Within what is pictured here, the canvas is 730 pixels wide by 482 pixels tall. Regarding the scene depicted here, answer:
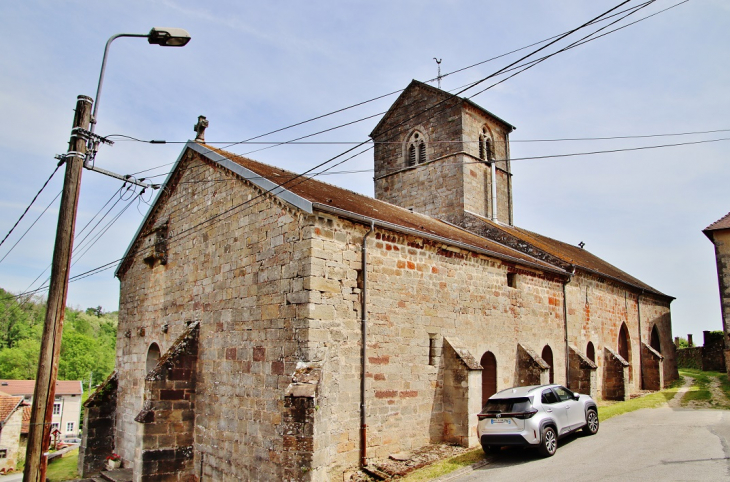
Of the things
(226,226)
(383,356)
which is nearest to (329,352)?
(383,356)

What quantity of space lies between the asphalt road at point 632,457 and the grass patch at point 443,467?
38 centimetres

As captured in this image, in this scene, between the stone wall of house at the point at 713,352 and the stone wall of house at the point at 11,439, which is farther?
the stone wall of house at the point at 11,439

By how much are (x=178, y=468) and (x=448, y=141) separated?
1691cm

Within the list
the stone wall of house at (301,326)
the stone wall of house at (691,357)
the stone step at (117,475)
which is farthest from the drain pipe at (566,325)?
the stone wall of house at (691,357)

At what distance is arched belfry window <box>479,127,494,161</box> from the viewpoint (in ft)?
80.1

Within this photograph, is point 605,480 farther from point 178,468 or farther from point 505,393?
point 178,468

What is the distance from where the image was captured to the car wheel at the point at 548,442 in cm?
1123

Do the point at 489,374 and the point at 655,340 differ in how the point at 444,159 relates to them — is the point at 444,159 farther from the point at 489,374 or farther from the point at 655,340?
the point at 655,340

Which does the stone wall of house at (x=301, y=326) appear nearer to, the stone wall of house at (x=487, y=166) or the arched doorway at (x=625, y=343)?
the stone wall of house at (x=487, y=166)

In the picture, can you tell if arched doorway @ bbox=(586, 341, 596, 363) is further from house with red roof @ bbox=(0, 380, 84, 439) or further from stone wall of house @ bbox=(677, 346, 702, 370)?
house with red roof @ bbox=(0, 380, 84, 439)

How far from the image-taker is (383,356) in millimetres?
12164

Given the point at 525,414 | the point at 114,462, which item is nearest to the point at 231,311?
the point at 525,414

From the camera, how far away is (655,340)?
94.3ft

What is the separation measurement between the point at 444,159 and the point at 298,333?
572 inches
